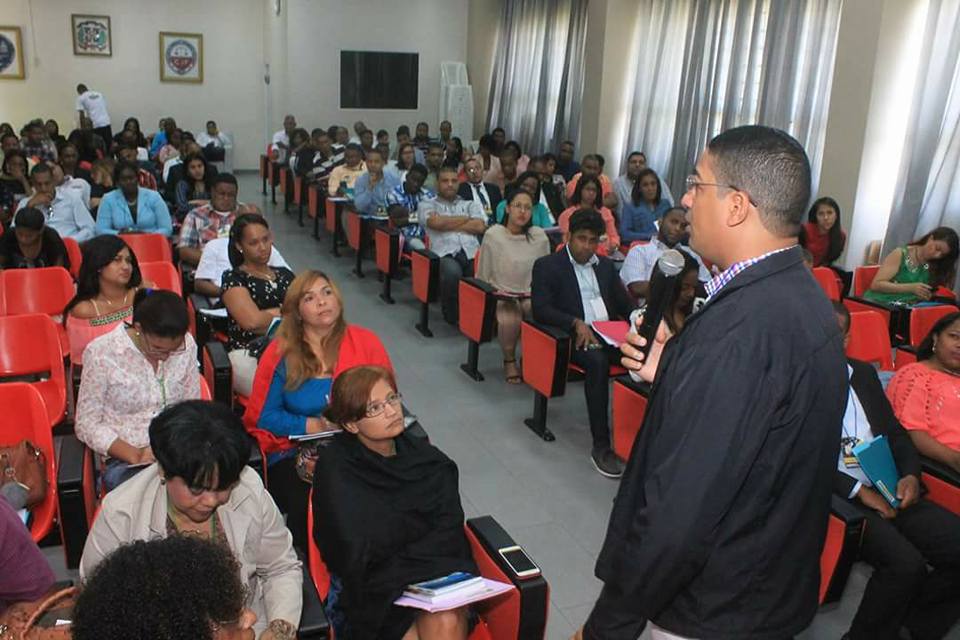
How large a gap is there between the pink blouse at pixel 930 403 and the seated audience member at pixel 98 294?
3.27m

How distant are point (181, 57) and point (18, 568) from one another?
1347 centimetres

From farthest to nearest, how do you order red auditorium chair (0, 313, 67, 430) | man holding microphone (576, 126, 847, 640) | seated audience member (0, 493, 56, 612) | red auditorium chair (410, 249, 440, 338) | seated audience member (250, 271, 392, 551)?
red auditorium chair (410, 249, 440, 338) → red auditorium chair (0, 313, 67, 430) → seated audience member (250, 271, 392, 551) → seated audience member (0, 493, 56, 612) → man holding microphone (576, 126, 847, 640)

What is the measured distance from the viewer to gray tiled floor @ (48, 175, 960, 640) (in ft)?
9.80

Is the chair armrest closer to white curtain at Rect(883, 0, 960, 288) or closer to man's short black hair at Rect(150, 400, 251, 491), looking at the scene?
man's short black hair at Rect(150, 400, 251, 491)

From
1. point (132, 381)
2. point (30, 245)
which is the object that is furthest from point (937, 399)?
point (30, 245)

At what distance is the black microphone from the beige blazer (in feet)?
3.59

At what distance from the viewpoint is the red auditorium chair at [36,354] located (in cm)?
332

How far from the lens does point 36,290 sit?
13.7ft

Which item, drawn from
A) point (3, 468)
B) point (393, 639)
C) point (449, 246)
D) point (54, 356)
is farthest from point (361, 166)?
point (393, 639)

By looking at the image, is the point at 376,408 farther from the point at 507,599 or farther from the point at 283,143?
the point at 283,143

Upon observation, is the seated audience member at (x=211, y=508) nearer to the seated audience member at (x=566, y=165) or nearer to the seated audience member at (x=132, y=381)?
the seated audience member at (x=132, y=381)

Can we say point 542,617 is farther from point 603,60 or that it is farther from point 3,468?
point 603,60

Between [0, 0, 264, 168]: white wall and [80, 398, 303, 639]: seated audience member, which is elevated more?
[0, 0, 264, 168]: white wall

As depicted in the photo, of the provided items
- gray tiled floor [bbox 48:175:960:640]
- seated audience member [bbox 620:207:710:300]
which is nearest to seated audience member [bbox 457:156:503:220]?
gray tiled floor [bbox 48:175:960:640]
